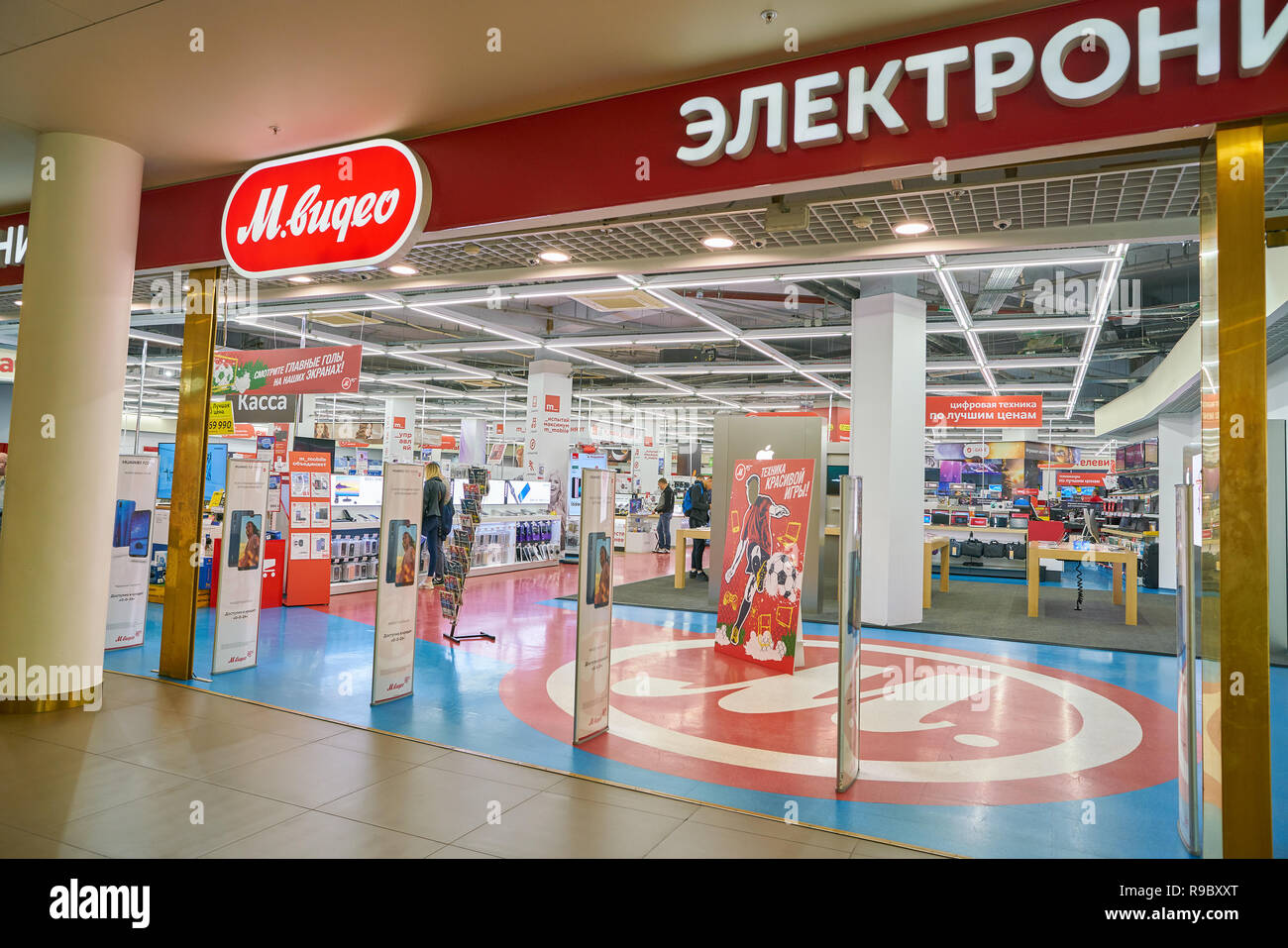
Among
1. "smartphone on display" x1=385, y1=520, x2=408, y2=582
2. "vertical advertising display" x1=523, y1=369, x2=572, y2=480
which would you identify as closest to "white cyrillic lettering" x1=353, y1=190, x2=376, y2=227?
"smartphone on display" x1=385, y1=520, x2=408, y2=582

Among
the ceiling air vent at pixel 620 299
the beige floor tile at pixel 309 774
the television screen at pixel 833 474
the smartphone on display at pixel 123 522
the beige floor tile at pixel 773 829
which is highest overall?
the ceiling air vent at pixel 620 299

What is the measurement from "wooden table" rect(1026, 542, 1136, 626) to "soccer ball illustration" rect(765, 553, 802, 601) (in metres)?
4.32

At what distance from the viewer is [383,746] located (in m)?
4.21

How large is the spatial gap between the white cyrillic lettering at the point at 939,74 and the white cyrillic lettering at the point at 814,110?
0.38 metres

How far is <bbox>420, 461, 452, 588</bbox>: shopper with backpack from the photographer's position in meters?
9.68

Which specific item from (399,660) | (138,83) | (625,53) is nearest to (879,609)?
(399,660)

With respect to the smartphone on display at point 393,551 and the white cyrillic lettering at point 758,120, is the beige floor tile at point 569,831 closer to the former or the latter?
the smartphone on display at point 393,551

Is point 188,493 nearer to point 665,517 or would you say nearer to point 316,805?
point 316,805

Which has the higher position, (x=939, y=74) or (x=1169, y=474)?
(x=939, y=74)

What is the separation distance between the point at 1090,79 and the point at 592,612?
11.6ft

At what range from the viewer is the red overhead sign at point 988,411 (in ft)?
38.3

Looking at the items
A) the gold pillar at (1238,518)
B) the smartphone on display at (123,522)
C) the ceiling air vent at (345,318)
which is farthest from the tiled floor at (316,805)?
the ceiling air vent at (345,318)

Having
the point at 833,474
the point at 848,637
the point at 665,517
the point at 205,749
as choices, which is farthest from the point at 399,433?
the point at 848,637

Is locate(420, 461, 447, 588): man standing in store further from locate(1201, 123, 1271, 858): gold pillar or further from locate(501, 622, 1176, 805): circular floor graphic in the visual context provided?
locate(1201, 123, 1271, 858): gold pillar
